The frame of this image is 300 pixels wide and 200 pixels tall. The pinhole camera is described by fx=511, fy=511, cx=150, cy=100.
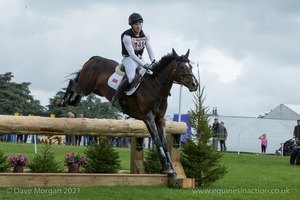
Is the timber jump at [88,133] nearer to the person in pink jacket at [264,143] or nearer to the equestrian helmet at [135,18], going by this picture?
the equestrian helmet at [135,18]

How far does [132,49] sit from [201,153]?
2913 millimetres

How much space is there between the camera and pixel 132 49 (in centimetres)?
877

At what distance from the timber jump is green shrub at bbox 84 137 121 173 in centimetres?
100

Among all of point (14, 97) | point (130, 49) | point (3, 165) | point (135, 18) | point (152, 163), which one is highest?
point (14, 97)

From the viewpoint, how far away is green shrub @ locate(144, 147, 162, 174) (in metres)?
10.9

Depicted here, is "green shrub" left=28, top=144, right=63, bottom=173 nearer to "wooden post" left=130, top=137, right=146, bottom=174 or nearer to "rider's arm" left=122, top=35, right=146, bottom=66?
"wooden post" left=130, top=137, right=146, bottom=174

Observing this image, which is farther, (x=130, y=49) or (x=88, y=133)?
(x=88, y=133)

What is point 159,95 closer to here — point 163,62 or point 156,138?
point 163,62

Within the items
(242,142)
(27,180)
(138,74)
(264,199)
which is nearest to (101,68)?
(138,74)

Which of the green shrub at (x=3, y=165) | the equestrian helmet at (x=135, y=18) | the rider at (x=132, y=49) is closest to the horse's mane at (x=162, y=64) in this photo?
the rider at (x=132, y=49)

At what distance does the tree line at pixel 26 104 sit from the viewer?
4703 cm

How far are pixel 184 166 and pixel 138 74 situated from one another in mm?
2625

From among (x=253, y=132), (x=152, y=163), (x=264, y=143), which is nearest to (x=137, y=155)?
(x=152, y=163)

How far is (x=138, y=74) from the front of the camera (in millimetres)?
8953
